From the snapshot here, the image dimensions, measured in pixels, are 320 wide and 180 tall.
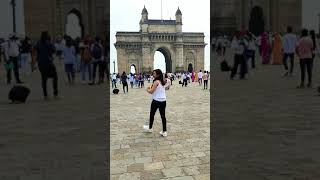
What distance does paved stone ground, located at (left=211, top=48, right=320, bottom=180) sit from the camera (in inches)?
157

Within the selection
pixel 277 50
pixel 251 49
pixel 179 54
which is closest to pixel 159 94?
pixel 251 49

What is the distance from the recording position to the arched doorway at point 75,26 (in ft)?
26.7

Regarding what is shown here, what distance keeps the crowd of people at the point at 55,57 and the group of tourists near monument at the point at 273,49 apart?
1.88 metres

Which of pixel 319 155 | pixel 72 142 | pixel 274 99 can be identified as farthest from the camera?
pixel 274 99

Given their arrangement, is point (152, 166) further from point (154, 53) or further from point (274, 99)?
point (154, 53)

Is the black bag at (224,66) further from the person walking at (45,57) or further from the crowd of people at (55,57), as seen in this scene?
the person walking at (45,57)

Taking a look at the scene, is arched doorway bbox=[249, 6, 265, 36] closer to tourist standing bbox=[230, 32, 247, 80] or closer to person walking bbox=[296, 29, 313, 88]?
tourist standing bbox=[230, 32, 247, 80]

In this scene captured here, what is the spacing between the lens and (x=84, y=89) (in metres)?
9.39

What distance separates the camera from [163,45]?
232 feet

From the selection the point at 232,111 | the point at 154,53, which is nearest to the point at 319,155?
the point at 232,111

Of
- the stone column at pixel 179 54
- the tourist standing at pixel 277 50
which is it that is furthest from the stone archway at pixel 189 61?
the tourist standing at pixel 277 50

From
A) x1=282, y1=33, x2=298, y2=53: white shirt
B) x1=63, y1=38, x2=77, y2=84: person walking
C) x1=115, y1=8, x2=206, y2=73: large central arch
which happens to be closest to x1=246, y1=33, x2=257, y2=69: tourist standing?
x1=282, y1=33, x2=298, y2=53: white shirt

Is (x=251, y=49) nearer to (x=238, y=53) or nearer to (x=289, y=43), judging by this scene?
(x=238, y=53)

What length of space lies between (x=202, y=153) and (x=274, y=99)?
3.11m
